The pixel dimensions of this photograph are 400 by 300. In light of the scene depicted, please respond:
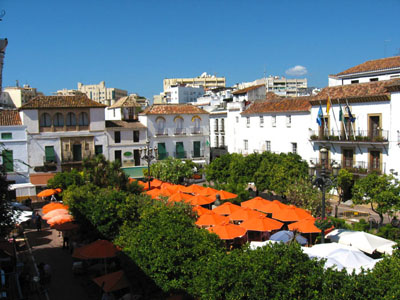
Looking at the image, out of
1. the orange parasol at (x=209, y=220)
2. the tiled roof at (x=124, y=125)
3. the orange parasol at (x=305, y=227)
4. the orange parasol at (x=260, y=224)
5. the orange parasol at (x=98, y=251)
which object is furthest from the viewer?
the tiled roof at (x=124, y=125)

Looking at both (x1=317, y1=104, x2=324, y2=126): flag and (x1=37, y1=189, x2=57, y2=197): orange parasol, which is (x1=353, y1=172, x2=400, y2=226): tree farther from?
(x1=37, y1=189, x2=57, y2=197): orange parasol

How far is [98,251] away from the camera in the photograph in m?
15.2

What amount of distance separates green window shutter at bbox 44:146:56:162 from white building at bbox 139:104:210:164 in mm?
8725

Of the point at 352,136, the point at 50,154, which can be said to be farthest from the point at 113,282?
the point at 50,154

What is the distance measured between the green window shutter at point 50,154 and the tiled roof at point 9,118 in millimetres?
2953

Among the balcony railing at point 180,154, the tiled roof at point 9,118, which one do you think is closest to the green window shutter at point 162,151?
the balcony railing at point 180,154

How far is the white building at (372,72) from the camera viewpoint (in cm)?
3300

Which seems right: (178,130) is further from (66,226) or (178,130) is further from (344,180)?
(66,226)

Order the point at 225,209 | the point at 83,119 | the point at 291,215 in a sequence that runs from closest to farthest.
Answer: the point at 291,215, the point at 225,209, the point at 83,119

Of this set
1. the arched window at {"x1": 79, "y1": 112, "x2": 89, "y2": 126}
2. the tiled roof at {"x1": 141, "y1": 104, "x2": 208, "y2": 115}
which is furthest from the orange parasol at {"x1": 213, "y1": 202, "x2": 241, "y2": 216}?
the tiled roof at {"x1": 141, "y1": 104, "x2": 208, "y2": 115}

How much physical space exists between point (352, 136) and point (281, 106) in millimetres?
8261

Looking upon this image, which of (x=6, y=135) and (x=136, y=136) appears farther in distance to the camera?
(x=136, y=136)

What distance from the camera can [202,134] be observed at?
1628 inches

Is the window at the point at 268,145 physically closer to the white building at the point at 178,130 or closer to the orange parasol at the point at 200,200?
the white building at the point at 178,130
